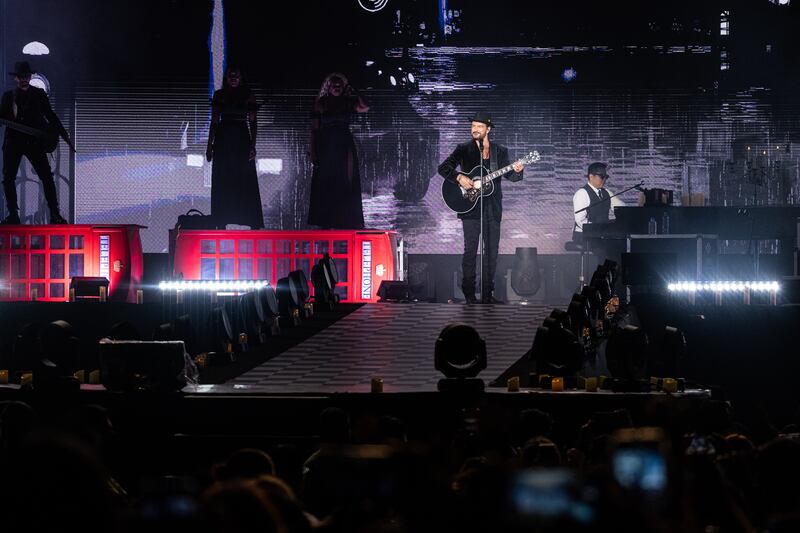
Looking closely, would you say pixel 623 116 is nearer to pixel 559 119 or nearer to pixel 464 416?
pixel 559 119

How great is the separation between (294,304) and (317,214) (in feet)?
14.2

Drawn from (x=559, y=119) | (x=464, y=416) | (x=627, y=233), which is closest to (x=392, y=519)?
(x=464, y=416)

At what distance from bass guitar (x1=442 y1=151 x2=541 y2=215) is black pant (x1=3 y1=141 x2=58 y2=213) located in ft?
14.4

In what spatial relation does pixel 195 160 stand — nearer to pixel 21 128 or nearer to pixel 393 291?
pixel 21 128

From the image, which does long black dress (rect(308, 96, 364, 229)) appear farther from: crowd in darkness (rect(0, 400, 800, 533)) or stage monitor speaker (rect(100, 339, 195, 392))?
crowd in darkness (rect(0, 400, 800, 533))

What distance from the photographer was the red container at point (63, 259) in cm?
1153

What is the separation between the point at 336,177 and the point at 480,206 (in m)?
3.49

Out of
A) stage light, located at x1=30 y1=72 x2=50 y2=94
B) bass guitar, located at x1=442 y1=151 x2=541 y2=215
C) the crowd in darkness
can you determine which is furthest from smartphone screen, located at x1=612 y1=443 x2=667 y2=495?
stage light, located at x1=30 y1=72 x2=50 y2=94

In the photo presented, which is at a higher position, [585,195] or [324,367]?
[585,195]

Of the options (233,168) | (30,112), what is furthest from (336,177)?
(30,112)

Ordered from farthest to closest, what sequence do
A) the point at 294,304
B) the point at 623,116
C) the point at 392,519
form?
the point at 623,116
the point at 294,304
the point at 392,519

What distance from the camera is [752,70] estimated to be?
14672 millimetres

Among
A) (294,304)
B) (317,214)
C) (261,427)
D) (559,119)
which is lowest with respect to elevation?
(261,427)

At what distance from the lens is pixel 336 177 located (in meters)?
13.8
